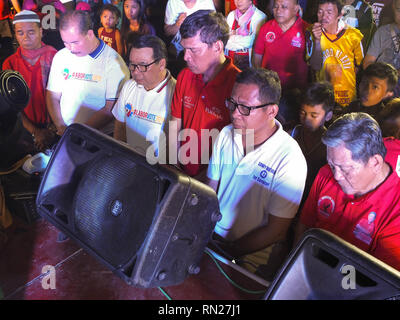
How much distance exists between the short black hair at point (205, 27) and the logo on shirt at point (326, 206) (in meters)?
1.01

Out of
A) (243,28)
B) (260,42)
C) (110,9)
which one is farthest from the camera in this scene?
(110,9)

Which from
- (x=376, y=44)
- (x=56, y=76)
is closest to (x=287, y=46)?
(x=376, y=44)

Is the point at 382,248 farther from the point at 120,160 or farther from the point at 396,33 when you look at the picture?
the point at 396,33

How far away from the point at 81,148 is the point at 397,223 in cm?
120

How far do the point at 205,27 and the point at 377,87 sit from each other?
138 centimetres

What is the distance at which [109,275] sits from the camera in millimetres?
1129

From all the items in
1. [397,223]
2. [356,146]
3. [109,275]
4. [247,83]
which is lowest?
[109,275]

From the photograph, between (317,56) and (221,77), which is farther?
(317,56)

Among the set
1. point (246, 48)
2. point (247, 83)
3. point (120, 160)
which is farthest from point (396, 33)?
point (120, 160)

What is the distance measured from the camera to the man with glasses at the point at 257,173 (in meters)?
1.45

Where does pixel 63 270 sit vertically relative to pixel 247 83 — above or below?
below

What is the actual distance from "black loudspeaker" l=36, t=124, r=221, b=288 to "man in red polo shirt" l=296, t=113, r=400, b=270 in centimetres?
57

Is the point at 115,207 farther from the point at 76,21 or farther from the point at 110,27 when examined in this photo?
the point at 110,27

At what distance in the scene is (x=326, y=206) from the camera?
1.43 metres
